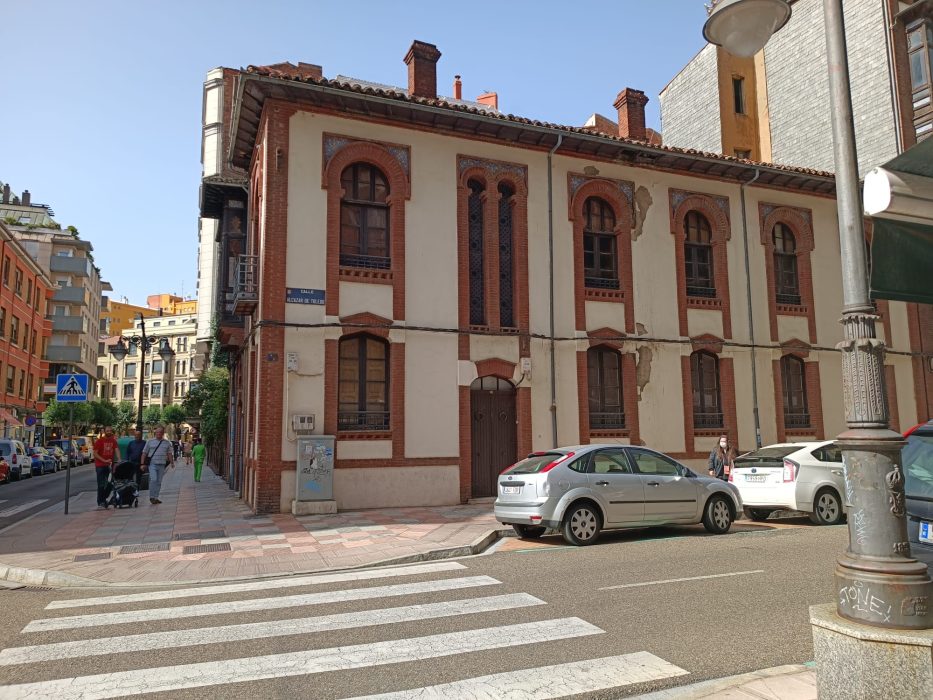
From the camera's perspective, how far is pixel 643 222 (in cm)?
1903

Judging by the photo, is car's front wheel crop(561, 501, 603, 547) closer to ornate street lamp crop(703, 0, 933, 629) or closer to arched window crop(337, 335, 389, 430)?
arched window crop(337, 335, 389, 430)

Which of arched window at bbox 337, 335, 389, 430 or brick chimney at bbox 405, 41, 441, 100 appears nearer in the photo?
arched window at bbox 337, 335, 389, 430

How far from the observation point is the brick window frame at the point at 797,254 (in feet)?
67.2

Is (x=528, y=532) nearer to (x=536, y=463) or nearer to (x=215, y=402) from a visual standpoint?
(x=536, y=463)

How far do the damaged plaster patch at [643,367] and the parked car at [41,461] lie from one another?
95.3 ft

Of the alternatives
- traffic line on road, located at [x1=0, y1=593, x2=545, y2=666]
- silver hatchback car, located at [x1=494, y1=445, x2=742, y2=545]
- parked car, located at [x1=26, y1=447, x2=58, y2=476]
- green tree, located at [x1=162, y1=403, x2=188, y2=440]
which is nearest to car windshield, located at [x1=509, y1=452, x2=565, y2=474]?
silver hatchback car, located at [x1=494, y1=445, x2=742, y2=545]

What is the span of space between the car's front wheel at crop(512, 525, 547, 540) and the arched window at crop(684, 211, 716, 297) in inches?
423

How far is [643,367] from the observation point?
18.4 metres

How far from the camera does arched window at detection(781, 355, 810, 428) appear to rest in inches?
800

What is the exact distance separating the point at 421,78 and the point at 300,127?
5.12m

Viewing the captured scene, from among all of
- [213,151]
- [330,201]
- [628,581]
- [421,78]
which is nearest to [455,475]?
[330,201]

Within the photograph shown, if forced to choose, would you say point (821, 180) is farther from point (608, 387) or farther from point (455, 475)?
point (455, 475)

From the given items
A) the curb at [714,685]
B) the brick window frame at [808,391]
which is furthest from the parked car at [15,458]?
the curb at [714,685]

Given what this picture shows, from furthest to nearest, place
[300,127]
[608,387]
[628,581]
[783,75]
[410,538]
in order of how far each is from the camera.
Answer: [783,75] → [608,387] → [300,127] → [410,538] → [628,581]
